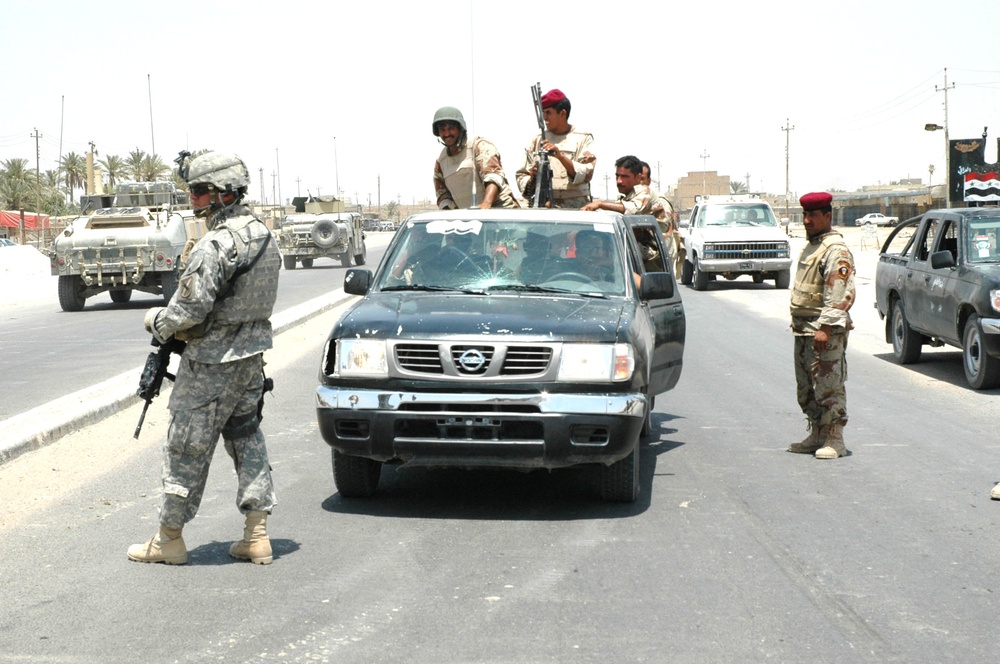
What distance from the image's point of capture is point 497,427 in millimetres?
6414

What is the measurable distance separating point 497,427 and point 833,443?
291cm

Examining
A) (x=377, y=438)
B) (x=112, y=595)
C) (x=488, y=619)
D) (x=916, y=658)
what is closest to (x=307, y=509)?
(x=377, y=438)

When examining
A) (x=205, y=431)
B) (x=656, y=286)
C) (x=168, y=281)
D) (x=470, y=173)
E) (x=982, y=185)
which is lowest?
(x=168, y=281)

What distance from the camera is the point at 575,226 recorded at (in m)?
7.88

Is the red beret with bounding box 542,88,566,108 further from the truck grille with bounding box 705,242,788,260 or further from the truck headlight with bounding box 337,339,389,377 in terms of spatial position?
the truck grille with bounding box 705,242,788,260

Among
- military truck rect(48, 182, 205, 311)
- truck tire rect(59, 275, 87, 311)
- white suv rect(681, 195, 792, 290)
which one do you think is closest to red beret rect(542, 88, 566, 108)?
military truck rect(48, 182, 205, 311)

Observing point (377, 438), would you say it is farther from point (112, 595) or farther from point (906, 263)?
point (906, 263)

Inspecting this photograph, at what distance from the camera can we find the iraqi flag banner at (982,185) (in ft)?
128

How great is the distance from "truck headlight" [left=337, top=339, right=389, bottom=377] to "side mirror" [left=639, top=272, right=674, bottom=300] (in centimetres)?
176

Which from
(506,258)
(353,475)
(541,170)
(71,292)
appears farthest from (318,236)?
(353,475)

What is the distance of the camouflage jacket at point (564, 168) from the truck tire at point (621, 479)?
3.95 metres

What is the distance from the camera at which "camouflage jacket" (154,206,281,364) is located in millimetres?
5465

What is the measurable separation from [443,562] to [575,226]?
284 centimetres

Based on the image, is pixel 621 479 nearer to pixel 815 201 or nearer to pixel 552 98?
pixel 815 201
